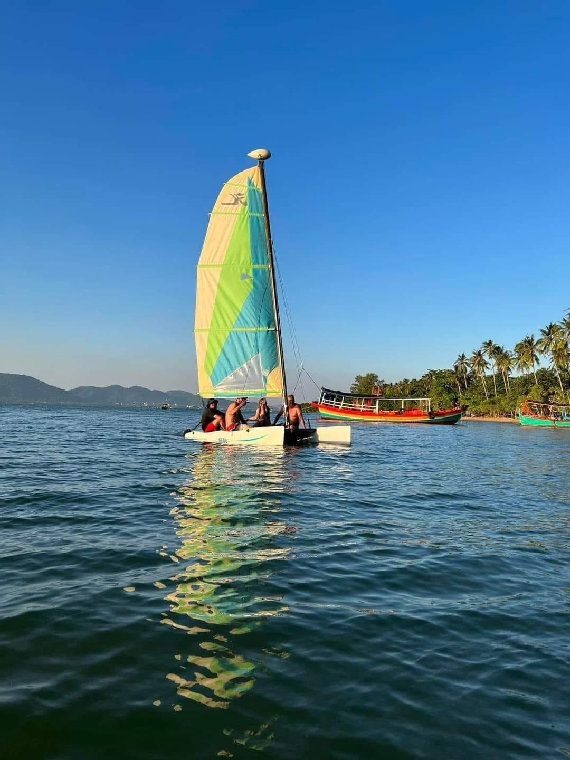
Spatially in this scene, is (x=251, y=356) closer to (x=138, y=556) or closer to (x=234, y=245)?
(x=234, y=245)

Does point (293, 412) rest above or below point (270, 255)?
below

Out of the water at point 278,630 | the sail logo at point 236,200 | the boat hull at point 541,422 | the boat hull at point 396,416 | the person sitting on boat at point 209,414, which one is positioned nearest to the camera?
the water at point 278,630

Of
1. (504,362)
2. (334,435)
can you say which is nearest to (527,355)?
(504,362)

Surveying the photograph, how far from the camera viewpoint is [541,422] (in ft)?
254

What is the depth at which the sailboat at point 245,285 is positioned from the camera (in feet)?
86.6

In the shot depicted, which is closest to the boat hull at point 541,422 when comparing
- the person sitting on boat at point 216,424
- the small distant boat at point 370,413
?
the small distant boat at point 370,413

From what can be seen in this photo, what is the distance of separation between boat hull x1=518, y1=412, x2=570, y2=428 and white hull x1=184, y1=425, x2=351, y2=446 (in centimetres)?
5819

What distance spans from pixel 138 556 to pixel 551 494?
13233 millimetres

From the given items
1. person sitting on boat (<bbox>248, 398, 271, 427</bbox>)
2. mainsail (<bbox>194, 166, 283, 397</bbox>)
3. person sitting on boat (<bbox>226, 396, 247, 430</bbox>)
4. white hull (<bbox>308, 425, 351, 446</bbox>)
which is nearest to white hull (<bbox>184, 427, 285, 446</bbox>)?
person sitting on boat (<bbox>226, 396, 247, 430</bbox>)

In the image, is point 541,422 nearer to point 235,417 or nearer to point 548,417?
point 548,417

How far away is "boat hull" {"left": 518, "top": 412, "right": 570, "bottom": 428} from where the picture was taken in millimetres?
73562

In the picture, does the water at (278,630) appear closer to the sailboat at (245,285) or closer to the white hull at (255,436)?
the white hull at (255,436)

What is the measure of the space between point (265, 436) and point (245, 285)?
790 cm

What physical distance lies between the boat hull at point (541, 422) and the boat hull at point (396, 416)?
37.8 feet
